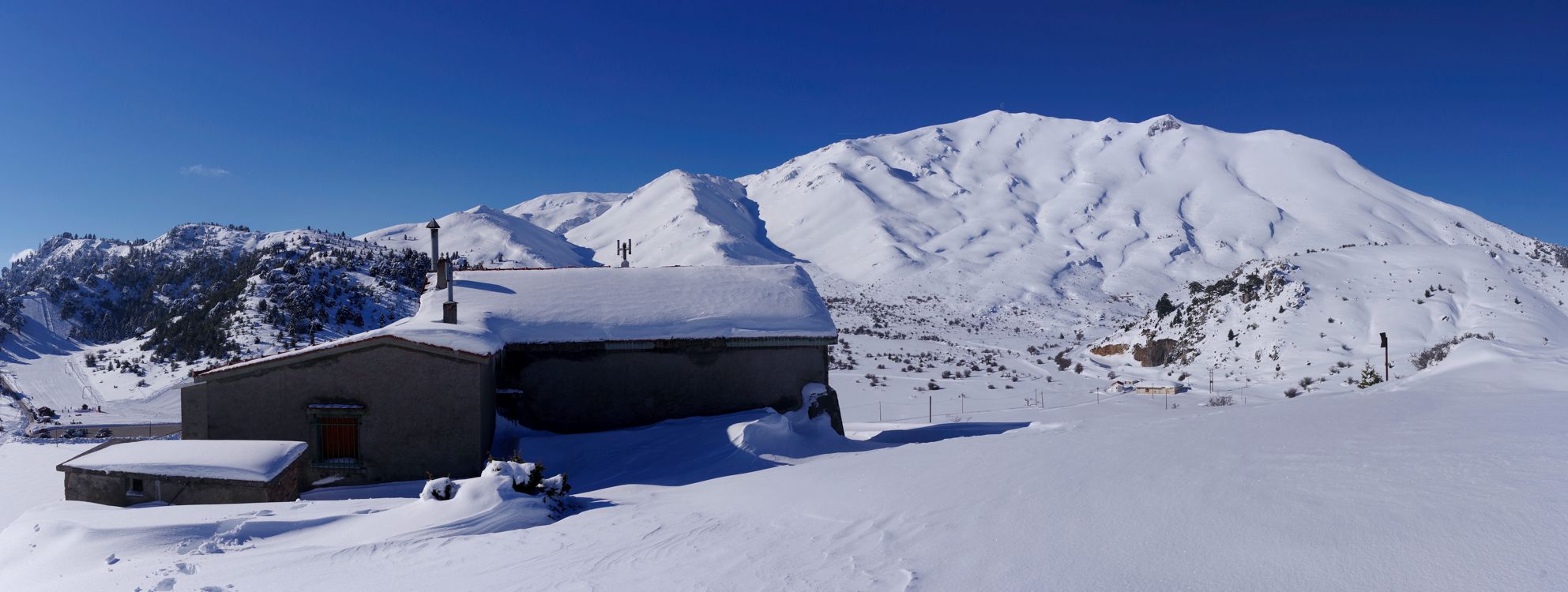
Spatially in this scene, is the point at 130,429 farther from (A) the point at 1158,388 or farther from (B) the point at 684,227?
(B) the point at 684,227

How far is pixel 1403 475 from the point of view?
19.6 ft

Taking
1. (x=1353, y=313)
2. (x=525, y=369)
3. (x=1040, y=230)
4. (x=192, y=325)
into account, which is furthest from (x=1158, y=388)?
(x=1040, y=230)

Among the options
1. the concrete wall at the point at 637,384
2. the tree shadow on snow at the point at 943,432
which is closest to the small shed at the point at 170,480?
the concrete wall at the point at 637,384

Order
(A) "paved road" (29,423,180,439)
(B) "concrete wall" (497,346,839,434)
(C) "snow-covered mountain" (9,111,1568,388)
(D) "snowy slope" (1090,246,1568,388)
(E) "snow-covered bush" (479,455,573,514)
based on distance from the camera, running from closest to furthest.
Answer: (E) "snow-covered bush" (479,455,573,514) → (B) "concrete wall" (497,346,839,434) → (A) "paved road" (29,423,180,439) → (D) "snowy slope" (1090,246,1568,388) → (C) "snow-covered mountain" (9,111,1568,388)

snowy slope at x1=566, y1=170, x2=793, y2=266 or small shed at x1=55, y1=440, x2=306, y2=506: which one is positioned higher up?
snowy slope at x1=566, y1=170, x2=793, y2=266

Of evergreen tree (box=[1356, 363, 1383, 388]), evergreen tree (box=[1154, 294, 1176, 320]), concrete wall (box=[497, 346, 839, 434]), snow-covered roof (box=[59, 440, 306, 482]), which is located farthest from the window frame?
evergreen tree (box=[1154, 294, 1176, 320])

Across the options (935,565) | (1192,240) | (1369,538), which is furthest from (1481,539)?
(1192,240)

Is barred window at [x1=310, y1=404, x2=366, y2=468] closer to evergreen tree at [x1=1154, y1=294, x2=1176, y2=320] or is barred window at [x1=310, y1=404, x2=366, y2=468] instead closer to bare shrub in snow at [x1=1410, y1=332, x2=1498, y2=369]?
bare shrub in snow at [x1=1410, y1=332, x2=1498, y2=369]

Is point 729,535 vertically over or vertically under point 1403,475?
under

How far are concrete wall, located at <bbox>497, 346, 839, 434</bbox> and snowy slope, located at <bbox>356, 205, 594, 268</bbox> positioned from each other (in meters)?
84.6

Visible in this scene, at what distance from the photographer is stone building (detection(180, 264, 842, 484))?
12.5 m

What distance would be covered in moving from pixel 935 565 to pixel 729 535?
2.05m

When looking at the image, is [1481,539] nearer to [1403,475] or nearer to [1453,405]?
[1403,475]

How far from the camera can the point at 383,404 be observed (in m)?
12.6
